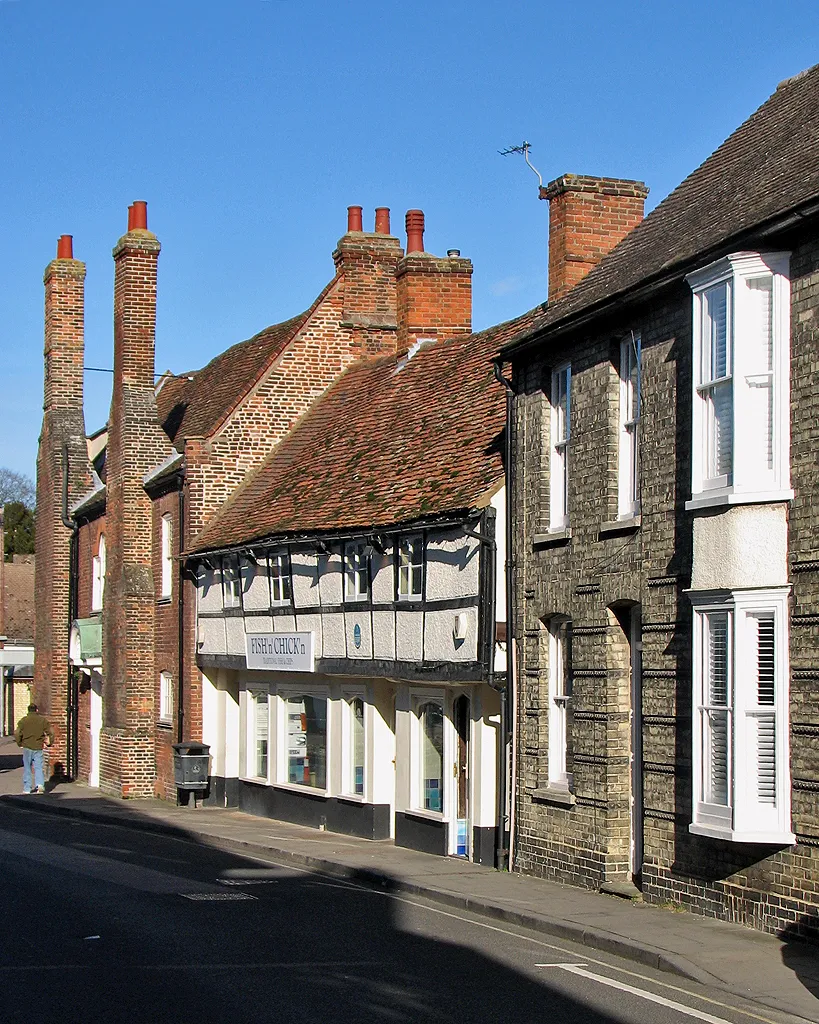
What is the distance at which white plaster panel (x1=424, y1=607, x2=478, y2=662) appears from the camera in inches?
769

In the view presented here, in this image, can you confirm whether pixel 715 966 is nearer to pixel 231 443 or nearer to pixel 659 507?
pixel 659 507

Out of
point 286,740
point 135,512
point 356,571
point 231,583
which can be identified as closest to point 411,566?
point 356,571

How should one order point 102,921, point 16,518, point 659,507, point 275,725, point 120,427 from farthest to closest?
point 16,518
point 120,427
point 275,725
point 659,507
point 102,921

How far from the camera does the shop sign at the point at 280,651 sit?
981 inches

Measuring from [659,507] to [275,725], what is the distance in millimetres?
13566

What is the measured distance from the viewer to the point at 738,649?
44.4ft

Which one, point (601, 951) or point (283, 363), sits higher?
point (283, 363)

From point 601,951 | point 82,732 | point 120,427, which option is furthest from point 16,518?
point 601,951

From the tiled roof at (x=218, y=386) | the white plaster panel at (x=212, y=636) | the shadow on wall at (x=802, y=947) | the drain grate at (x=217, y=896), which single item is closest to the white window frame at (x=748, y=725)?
the shadow on wall at (x=802, y=947)

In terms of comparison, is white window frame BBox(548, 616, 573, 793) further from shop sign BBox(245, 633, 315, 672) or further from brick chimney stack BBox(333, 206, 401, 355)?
brick chimney stack BBox(333, 206, 401, 355)

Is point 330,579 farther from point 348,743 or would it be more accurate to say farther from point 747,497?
point 747,497

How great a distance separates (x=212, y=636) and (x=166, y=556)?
377 centimetres

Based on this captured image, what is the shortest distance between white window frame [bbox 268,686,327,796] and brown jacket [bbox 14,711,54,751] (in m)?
7.55

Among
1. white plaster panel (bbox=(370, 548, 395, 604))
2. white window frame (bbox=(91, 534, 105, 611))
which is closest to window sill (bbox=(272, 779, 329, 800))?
white plaster panel (bbox=(370, 548, 395, 604))
